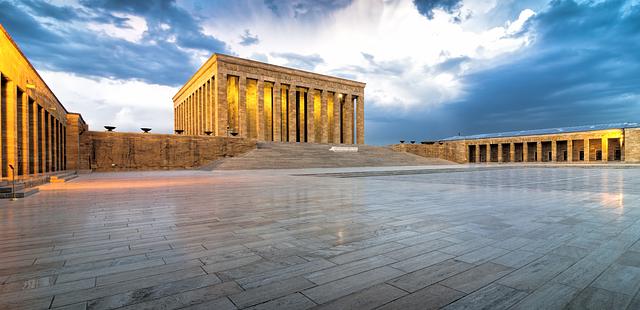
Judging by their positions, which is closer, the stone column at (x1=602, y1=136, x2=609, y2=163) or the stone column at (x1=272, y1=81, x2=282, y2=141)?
the stone column at (x1=602, y1=136, x2=609, y2=163)

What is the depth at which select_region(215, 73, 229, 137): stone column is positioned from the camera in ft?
113

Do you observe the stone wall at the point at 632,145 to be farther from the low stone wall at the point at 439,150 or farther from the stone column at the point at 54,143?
the stone column at the point at 54,143

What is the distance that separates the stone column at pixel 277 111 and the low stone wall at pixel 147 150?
11.9 metres

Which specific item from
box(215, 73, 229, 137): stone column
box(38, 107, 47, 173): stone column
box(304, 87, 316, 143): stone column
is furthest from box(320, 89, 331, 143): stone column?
box(38, 107, 47, 173): stone column

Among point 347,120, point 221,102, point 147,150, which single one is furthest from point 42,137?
point 347,120

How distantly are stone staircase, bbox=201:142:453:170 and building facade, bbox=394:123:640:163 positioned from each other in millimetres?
8962

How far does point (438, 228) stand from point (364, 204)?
2191 mm

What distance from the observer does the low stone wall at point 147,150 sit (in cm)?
2239

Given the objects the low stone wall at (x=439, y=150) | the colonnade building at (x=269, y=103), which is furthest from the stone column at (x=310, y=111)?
the low stone wall at (x=439, y=150)

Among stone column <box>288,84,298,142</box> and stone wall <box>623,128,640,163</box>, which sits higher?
stone column <box>288,84,298,142</box>

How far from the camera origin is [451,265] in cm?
268

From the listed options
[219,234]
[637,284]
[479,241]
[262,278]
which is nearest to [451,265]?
[479,241]

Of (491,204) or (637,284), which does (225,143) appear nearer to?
(491,204)

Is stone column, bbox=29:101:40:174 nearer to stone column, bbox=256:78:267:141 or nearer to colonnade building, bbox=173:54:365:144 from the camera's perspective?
colonnade building, bbox=173:54:365:144
